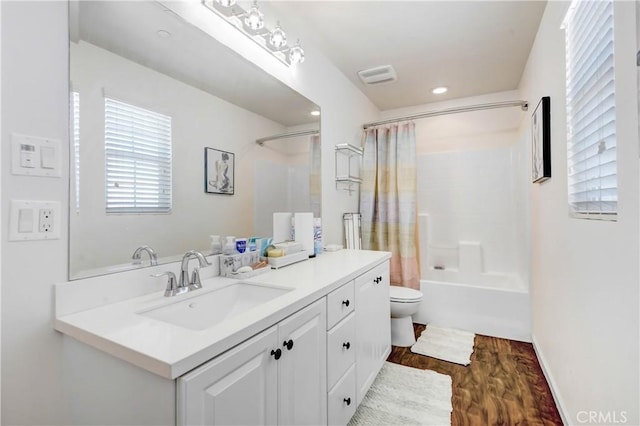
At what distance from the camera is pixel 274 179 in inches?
73.2

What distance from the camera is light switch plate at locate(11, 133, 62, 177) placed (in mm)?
812

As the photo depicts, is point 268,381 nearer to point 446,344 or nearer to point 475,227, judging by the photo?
point 446,344

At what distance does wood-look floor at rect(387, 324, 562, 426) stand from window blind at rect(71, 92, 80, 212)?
198 centimetres

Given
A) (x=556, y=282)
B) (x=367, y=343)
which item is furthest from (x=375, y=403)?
(x=556, y=282)

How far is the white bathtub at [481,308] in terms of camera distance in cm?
249

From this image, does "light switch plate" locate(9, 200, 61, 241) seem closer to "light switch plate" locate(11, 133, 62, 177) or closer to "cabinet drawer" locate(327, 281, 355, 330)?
"light switch plate" locate(11, 133, 62, 177)

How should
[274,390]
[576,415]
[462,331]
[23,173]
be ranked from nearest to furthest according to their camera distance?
[23,173] < [274,390] < [576,415] < [462,331]

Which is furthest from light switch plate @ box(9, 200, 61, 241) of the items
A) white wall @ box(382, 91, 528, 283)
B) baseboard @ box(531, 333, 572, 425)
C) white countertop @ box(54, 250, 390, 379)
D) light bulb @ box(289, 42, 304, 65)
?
white wall @ box(382, 91, 528, 283)

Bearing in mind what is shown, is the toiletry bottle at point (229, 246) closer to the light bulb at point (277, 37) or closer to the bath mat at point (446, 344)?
the light bulb at point (277, 37)

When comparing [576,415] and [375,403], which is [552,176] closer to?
[576,415]

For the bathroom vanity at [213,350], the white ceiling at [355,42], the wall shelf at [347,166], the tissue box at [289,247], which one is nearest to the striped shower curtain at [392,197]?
the wall shelf at [347,166]

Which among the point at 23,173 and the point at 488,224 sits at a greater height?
the point at 23,173

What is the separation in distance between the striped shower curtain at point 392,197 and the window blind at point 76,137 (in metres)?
2.38

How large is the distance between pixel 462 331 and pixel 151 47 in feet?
9.89
